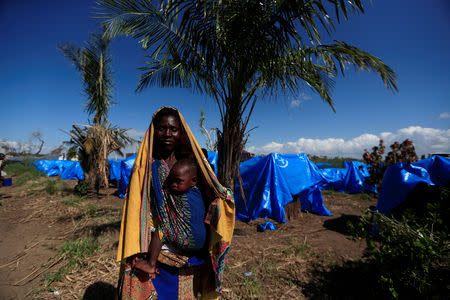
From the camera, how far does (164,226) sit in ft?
4.25

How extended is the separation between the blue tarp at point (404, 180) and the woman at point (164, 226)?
4.59m

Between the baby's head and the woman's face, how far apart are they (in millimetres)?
172

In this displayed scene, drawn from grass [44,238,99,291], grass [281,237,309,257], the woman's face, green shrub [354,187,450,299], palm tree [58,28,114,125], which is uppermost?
palm tree [58,28,114,125]

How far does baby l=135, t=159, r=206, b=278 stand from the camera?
126 cm

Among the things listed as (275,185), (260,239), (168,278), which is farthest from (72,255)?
(275,185)

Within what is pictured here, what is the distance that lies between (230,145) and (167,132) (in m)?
2.28

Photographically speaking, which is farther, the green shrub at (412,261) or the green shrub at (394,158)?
the green shrub at (394,158)

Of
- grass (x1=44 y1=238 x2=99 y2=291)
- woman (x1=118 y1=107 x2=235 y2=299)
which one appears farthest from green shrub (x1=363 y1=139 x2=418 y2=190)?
grass (x1=44 y1=238 x2=99 y2=291)

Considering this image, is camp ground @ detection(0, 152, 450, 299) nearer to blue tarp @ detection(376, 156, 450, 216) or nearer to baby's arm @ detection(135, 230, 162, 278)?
blue tarp @ detection(376, 156, 450, 216)

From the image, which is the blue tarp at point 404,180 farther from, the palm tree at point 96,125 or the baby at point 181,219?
the palm tree at point 96,125

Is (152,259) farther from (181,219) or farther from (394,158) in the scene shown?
(394,158)

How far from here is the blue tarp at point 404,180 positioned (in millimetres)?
3949

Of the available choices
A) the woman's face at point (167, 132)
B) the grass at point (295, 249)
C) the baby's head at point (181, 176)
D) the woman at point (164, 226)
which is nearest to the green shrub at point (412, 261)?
the grass at point (295, 249)

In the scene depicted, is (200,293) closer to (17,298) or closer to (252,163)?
(17,298)
